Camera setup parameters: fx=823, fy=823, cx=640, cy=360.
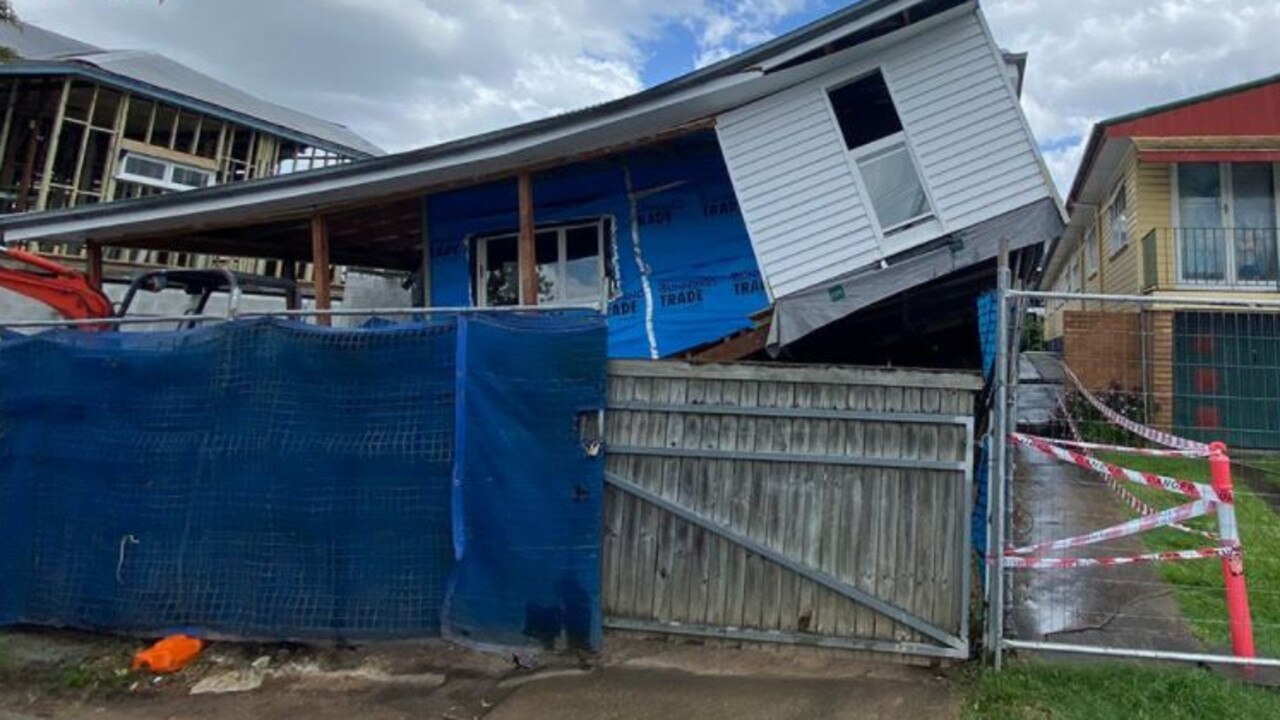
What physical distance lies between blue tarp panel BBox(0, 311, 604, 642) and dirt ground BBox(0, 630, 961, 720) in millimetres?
235

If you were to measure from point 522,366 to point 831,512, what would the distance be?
2094mm

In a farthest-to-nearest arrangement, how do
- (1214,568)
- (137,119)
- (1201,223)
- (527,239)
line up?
(137,119) < (1201,223) < (527,239) < (1214,568)

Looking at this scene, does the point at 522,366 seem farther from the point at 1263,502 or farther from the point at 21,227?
the point at 21,227

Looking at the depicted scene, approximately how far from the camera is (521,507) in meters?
5.03

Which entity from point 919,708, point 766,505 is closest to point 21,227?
point 766,505

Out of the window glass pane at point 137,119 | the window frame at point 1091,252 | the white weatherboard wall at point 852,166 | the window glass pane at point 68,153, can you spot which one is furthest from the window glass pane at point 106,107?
the window frame at point 1091,252

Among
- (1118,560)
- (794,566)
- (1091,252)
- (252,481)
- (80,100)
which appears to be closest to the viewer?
(1118,560)

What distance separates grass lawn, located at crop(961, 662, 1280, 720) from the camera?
13.2 feet

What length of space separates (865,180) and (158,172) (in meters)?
→ 17.6

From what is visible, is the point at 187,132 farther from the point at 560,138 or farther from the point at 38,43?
the point at 560,138

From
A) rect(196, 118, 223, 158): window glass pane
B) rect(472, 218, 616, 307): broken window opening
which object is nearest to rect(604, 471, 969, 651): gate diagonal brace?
rect(472, 218, 616, 307): broken window opening

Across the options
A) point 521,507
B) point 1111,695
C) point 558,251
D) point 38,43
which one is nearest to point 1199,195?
point 558,251

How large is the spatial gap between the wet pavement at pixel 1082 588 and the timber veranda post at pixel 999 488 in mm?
401

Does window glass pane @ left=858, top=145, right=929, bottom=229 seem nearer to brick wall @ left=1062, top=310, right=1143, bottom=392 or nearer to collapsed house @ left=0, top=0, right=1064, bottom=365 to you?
collapsed house @ left=0, top=0, right=1064, bottom=365
